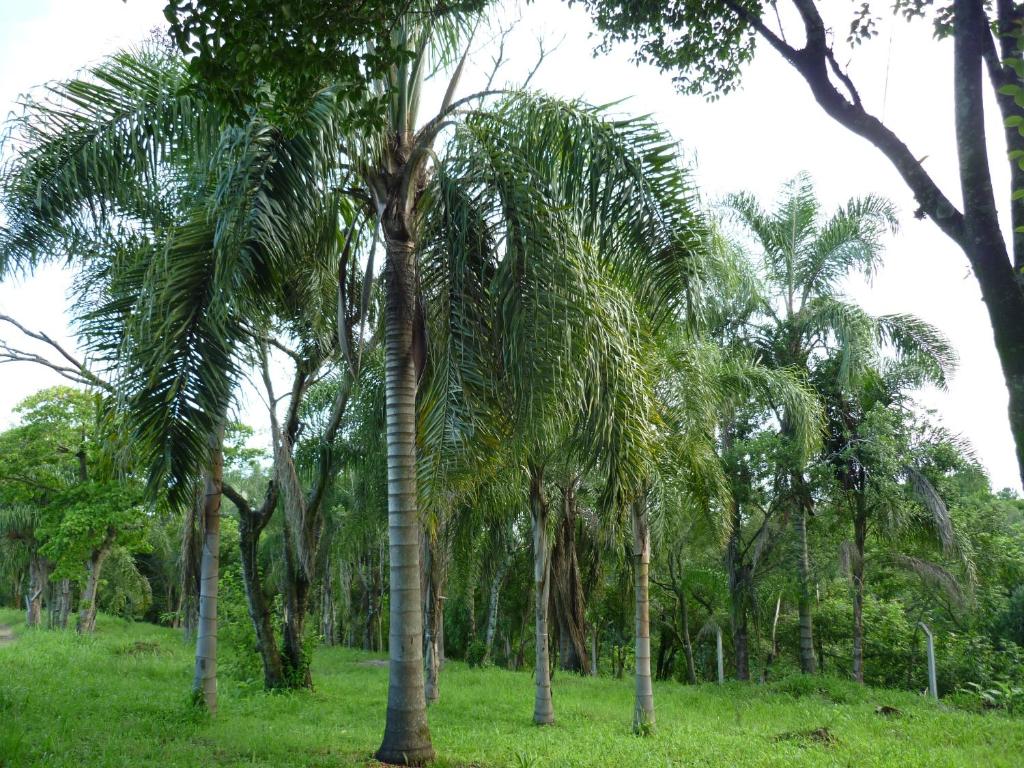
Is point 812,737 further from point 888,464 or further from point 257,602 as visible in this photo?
point 257,602

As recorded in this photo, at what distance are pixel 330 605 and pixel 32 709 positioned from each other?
20.4 m

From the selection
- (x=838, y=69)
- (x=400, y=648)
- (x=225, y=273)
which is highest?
(x=838, y=69)

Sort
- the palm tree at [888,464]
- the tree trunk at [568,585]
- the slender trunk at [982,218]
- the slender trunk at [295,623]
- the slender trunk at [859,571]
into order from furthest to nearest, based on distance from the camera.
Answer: the tree trunk at [568,585], the slender trunk at [859,571], the palm tree at [888,464], the slender trunk at [295,623], the slender trunk at [982,218]

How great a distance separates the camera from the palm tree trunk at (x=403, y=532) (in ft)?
22.6

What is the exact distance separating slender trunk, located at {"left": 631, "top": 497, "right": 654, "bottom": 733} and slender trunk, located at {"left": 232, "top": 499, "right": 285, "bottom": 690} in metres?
5.31

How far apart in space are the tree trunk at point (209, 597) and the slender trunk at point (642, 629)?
540cm

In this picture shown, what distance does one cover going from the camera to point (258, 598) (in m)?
12.2

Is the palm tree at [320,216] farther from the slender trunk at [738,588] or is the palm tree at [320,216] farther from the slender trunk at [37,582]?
the slender trunk at [37,582]

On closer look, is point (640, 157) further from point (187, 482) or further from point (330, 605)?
point (330, 605)

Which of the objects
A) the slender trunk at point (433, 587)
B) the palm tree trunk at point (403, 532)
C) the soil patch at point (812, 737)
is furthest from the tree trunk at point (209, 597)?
the soil patch at point (812, 737)

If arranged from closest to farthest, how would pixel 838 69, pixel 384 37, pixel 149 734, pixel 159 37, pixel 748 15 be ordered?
pixel 838 69, pixel 748 15, pixel 384 37, pixel 159 37, pixel 149 734

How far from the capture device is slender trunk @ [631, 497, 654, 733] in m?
10.8

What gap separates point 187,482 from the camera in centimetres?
685

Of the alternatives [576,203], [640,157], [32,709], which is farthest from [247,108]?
[32,709]
